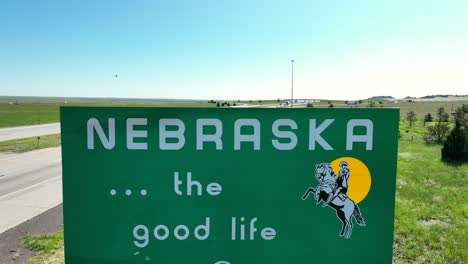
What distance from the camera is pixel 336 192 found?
2.31 metres

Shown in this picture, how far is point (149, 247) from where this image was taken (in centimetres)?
241

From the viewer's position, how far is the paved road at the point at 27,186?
27.4ft

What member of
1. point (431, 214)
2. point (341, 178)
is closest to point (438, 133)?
point (431, 214)

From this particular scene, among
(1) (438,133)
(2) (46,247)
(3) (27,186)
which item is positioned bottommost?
(3) (27,186)

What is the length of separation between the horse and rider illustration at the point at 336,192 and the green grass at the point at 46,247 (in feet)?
18.1

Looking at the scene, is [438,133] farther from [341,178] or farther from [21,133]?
[21,133]

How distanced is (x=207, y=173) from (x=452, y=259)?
19.3ft

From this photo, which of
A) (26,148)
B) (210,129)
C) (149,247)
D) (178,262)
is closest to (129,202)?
(149,247)

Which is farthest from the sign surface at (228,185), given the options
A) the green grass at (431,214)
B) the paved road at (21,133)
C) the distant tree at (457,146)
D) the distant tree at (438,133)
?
the paved road at (21,133)

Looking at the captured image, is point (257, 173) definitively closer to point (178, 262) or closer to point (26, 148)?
point (178, 262)

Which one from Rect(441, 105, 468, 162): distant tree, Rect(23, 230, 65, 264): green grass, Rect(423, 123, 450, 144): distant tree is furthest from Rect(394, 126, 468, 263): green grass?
Rect(423, 123, 450, 144): distant tree

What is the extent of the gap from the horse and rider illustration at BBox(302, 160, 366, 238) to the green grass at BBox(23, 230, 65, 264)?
551 cm

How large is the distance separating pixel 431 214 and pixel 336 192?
752 cm

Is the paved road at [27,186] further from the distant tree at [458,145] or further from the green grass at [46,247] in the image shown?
the distant tree at [458,145]
